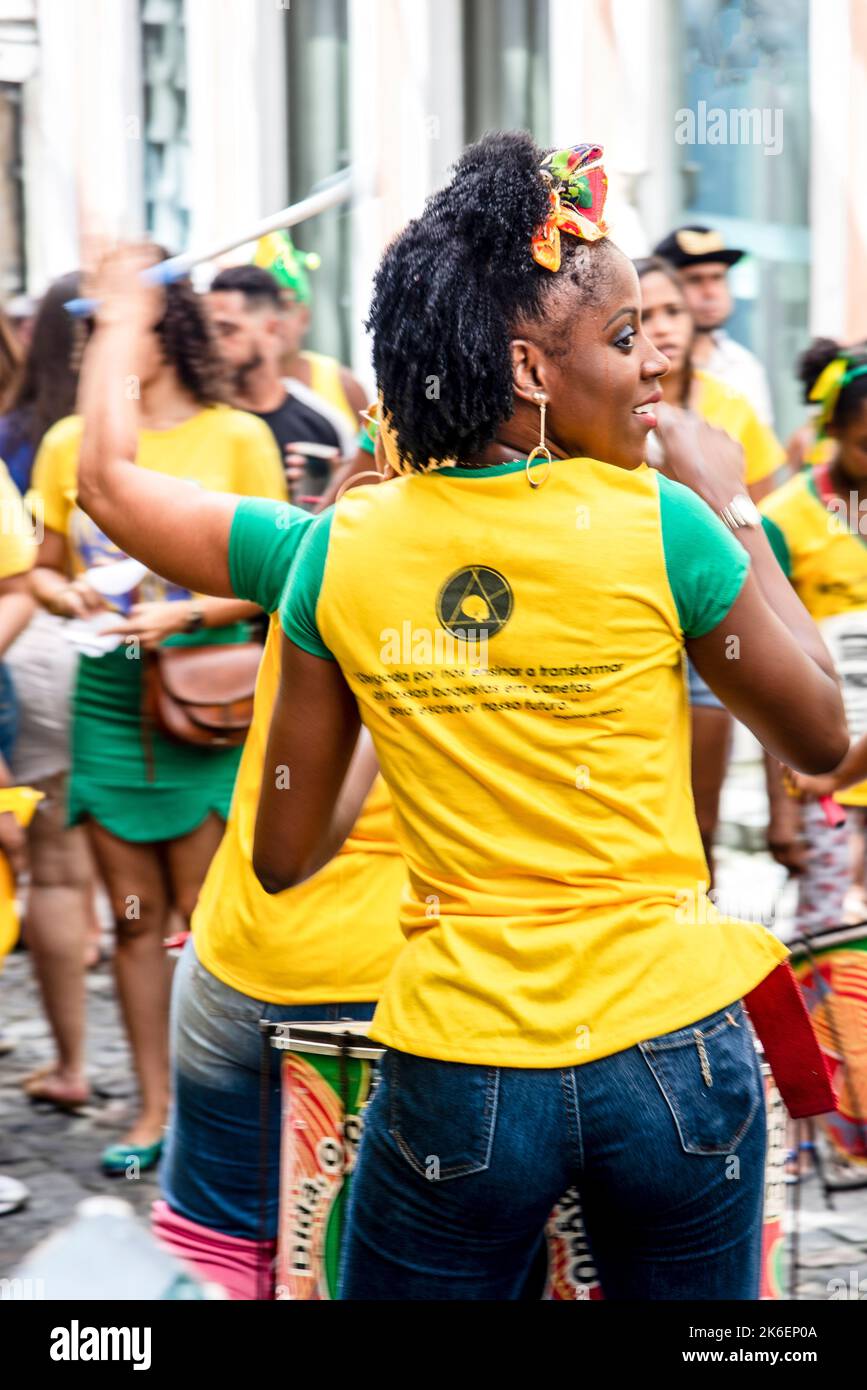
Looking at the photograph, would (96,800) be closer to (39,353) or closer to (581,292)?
(39,353)

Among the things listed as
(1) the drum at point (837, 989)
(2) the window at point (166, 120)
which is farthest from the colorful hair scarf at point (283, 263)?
(2) the window at point (166, 120)

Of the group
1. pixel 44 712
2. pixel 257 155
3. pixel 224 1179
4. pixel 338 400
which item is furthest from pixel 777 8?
pixel 224 1179

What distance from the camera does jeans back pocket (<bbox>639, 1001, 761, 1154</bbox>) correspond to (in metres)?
1.98

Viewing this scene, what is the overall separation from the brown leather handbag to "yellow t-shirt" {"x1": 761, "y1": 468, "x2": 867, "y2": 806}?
4.23 ft

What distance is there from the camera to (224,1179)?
289cm

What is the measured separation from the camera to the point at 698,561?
1.96 meters

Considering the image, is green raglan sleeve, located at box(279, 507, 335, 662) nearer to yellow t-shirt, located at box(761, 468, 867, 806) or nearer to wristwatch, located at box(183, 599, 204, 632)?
wristwatch, located at box(183, 599, 204, 632)

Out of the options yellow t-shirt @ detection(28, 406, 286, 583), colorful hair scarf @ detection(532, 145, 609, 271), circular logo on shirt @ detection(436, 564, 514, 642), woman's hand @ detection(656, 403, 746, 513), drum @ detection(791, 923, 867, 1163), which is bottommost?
drum @ detection(791, 923, 867, 1163)

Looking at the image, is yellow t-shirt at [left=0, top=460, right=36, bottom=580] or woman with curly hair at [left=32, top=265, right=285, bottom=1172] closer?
yellow t-shirt at [left=0, top=460, right=36, bottom=580]

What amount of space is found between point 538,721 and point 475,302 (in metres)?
0.43

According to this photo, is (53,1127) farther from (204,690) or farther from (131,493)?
(131,493)

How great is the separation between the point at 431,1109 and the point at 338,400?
466 cm

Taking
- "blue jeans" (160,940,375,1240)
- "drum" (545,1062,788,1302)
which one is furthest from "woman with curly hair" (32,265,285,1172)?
"drum" (545,1062,788,1302)

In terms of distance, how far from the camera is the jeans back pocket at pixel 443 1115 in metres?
1.98
